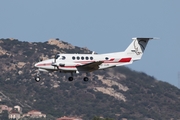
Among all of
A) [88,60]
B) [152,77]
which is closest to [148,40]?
[88,60]

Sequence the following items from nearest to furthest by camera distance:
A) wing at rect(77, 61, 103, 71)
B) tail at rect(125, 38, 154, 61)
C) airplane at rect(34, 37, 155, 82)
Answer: wing at rect(77, 61, 103, 71)
airplane at rect(34, 37, 155, 82)
tail at rect(125, 38, 154, 61)

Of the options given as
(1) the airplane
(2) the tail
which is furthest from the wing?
(2) the tail

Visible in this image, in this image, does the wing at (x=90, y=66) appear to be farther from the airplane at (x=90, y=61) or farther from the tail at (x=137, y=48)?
the tail at (x=137, y=48)

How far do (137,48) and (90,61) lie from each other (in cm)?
834

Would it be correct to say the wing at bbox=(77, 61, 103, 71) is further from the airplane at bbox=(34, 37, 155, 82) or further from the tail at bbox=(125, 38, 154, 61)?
the tail at bbox=(125, 38, 154, 61)

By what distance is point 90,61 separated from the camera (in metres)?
108

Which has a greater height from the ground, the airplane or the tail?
the tail

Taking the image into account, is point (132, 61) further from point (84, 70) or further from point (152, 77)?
point (152, 77)

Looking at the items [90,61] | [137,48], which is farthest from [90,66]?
[137,48]

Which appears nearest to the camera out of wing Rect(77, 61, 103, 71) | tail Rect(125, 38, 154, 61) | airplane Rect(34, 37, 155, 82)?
wing Rect(77, 61, 103, 71)

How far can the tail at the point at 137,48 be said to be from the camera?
112425 mm

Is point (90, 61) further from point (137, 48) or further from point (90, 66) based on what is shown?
point (137, 48)

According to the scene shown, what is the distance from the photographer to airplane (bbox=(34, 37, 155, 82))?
350 feet

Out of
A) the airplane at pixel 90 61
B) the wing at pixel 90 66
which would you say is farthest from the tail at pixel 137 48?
the wing at pixel 90 66
